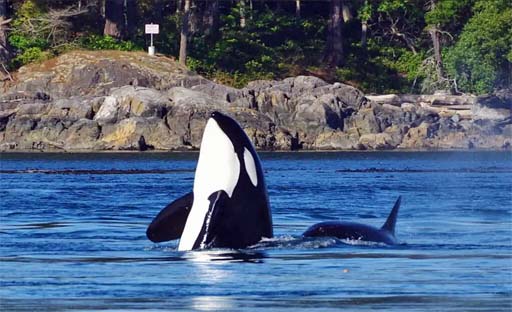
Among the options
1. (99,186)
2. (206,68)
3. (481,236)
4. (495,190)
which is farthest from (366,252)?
(206,68)

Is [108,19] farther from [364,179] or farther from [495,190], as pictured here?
[495,190]

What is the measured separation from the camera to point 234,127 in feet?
48.9

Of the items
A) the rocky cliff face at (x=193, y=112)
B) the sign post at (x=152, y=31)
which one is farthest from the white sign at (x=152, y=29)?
the rocky cliff face at (x=193, y=112)

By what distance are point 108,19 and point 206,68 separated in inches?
174

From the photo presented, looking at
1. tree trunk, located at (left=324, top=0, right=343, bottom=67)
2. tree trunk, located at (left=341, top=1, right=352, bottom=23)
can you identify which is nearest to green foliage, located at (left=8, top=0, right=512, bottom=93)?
tree trunk, located at (left=341, top=1, right=352, bottom=23)

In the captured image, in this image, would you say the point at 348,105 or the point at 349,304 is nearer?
the point at 349,304

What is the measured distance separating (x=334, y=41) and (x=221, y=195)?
5127 centimetres

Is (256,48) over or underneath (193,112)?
over

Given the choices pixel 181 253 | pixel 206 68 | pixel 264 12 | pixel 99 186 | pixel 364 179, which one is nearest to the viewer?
pixel 181 253

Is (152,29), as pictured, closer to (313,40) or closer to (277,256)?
(313,40)

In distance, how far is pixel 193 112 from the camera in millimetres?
55781

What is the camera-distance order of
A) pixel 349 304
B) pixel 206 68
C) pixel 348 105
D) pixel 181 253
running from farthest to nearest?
pixel 206 68, pixel 348 105, pixel 181 253, pixel 349 304

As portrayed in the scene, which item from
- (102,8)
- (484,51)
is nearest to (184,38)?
(102,8)

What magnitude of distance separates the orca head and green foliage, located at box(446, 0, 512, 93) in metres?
44.8
